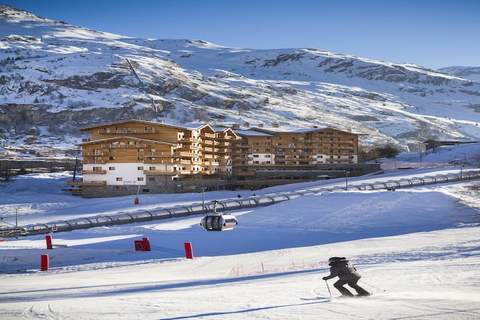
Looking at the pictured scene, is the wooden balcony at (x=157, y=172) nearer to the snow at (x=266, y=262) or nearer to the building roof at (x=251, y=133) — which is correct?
the snow at (x=266, y=262)

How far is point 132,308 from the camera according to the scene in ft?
46.9

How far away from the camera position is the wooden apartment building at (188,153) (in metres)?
81.2

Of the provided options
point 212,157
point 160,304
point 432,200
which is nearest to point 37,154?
point 212,157

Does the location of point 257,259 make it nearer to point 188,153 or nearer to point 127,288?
point 127,288

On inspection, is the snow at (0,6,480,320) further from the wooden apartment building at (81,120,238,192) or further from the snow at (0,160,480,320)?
the wooden apartment building at (81,120,238,192)

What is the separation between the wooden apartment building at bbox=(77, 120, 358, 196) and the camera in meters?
81.2

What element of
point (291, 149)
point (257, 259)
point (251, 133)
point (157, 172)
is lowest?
point (257, 259)

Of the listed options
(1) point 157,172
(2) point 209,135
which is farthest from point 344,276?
(2) point 209,135

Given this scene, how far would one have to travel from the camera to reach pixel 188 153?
88.6 meters

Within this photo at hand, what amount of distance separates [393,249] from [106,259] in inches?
670

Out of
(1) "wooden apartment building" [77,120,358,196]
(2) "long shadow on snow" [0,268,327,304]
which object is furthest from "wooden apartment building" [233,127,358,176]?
(2) "long shadow on snow" [0,268,327,304]

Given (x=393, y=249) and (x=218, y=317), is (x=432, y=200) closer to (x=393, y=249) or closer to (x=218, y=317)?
(x=393, y=249)

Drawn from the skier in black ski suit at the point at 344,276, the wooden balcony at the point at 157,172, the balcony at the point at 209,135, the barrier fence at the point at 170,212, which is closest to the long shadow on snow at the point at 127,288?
the skier in black ski suit at the point at 344,276

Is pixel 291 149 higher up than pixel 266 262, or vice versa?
pixel 291 149
